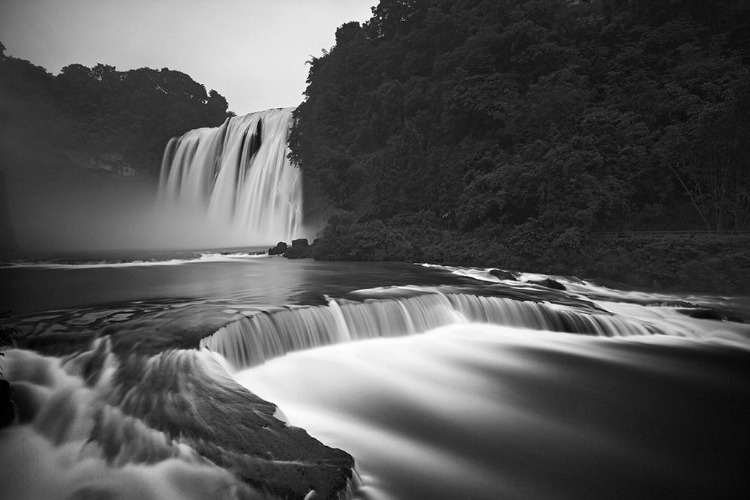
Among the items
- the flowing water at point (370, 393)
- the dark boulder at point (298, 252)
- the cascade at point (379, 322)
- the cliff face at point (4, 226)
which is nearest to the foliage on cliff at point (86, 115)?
the cliff face at point (4, 226)

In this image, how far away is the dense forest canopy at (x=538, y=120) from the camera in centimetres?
1494

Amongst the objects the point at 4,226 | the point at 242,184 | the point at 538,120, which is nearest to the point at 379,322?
the point at 538,120

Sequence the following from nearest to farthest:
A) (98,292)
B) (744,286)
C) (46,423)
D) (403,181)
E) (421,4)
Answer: (46,423)
(98,292)
(744,286)
(403,181)
(421,4)

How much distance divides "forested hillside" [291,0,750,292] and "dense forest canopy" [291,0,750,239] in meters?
0.08

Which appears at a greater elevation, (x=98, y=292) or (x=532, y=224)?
(x=532, y=224)

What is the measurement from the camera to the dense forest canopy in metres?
14.9

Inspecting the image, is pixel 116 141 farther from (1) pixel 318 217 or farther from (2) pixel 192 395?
(2) pixel 192 395

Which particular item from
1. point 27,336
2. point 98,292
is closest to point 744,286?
point 27,336

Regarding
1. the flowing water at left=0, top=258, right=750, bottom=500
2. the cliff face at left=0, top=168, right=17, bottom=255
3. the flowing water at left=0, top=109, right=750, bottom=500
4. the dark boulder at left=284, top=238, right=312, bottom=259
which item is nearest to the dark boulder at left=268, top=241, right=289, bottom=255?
the dark boulder at left=284, top=238, right=312, bottom=259

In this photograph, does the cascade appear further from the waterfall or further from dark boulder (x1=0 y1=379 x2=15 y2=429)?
the waterfall

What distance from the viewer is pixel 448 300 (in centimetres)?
921

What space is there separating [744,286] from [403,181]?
16127mm

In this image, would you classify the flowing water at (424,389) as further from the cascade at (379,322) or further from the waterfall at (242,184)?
the waterfall at (242,184)

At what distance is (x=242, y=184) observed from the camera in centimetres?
3147
